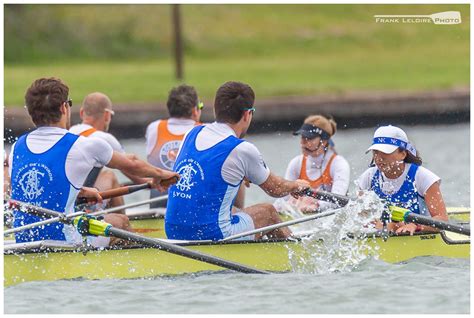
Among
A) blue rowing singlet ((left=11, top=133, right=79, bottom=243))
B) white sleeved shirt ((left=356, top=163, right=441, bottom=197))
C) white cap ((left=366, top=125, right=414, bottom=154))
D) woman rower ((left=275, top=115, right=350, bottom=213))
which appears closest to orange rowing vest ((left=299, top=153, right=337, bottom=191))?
woman rower ((left=275, top=115, right=350, bottom=213))

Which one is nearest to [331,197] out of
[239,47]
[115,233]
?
[115,233]

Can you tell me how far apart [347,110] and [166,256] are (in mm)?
15866

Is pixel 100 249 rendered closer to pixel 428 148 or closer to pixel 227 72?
pixel 428 148

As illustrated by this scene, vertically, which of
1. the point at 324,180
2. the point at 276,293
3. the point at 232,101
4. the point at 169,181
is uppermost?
the point at 232,101

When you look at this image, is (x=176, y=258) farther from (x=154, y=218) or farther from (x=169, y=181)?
(x=154, y=218)

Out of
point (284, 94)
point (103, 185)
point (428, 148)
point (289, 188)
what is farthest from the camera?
point (284, 94)

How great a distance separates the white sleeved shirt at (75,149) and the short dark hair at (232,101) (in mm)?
965

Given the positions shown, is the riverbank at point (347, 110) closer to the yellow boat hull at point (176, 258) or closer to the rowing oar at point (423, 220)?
the yellow boat hull at point (176, 258)

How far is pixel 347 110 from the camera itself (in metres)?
24.3

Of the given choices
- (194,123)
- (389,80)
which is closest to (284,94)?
(389,80)

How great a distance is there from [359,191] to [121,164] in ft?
6.66

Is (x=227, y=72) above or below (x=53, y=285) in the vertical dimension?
above

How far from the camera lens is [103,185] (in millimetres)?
10750

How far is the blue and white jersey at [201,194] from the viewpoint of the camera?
874 cm
